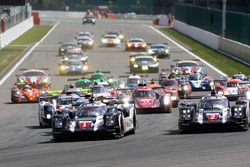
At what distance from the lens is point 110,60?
266 feet

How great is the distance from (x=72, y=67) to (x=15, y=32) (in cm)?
4132

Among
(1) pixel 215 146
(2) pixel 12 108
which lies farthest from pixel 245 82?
(1) pixel 215 146

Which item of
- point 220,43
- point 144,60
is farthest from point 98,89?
point 220,43

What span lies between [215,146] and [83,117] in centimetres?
611

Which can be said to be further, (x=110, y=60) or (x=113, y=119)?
(x=110, y=60)

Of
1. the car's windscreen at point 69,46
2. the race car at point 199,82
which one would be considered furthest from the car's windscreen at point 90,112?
the car's windscreen at point 69,46

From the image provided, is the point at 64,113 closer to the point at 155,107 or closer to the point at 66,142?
the point at 66,142

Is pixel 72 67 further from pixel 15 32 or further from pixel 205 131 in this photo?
pixel 15 32

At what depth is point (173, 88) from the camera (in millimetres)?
47531

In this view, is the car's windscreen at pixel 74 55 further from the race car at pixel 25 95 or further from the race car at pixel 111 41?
the race car at pixel 25 95

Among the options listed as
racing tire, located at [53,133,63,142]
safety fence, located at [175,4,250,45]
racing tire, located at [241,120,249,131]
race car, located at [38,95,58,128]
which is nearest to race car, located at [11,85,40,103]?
race car, located at [38,95,58,128]

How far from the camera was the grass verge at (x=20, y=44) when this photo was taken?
81.6 meters

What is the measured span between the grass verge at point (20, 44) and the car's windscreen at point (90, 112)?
42.1m

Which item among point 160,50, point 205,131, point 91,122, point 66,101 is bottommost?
point 160,50
